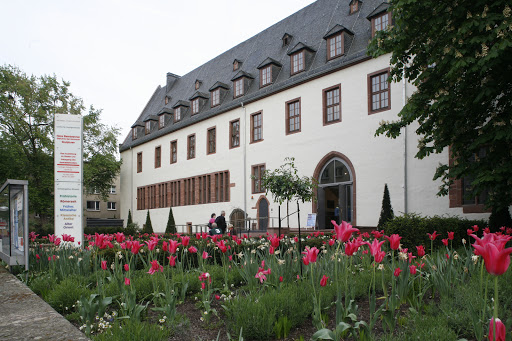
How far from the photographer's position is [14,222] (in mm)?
7379

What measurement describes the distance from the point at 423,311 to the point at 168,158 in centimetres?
3086

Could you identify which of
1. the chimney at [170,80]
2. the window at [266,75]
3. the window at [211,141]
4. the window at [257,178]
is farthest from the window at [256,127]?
the chimney at [170,80]

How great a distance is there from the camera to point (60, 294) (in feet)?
14.8

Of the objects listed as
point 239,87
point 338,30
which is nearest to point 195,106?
point 239,87

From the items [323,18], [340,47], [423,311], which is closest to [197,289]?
[423,311]

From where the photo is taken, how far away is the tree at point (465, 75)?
8.75 m

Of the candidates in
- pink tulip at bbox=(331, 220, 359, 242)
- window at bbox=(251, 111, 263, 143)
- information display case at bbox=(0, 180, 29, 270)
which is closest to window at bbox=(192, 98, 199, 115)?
window at bbox=(251, 111, 263, 143)

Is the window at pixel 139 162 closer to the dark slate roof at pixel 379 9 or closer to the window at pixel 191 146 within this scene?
the window at pixel 191 146

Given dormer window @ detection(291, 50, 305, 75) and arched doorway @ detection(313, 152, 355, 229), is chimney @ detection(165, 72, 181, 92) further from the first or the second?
arched doorway @ detection(313, 152, 355, 229)

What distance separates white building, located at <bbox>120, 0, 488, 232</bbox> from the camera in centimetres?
1759

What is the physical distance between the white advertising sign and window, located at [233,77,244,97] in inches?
634

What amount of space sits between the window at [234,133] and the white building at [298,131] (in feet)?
0.36

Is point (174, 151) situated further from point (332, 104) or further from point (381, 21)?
point (381, 21)

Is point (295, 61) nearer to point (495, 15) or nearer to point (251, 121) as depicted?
point (251, 121)
